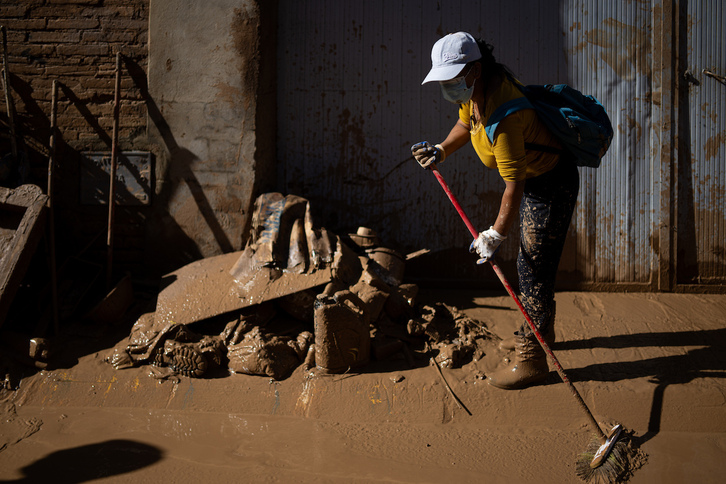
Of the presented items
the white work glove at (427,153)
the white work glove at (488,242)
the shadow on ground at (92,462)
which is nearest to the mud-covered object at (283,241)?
the white work glove at (427,153)

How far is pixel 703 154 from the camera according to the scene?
4.65 metres

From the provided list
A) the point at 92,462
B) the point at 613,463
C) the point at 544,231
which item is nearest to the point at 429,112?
the point at 544,231

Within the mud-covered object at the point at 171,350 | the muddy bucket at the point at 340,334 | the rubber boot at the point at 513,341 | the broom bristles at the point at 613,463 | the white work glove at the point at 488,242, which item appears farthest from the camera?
the mud-covered object at the point at 171,350

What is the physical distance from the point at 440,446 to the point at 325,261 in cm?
158

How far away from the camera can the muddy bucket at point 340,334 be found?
3533mm

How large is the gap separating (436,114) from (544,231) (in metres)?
1.85

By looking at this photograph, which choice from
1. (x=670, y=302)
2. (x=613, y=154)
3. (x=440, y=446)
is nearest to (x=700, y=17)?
(x=613, y=154)

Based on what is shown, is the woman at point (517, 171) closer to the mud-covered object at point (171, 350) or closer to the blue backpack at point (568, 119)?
the blue backpack at point (568, 119)

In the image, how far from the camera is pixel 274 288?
3.97m

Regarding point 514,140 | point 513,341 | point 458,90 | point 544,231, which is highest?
point 458,90

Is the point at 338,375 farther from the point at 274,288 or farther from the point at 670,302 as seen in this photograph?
the point at 670,302

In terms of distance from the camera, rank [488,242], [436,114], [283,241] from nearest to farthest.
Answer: [488,242]
[283,241]
[436,114]

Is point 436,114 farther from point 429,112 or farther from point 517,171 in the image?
point 517,171

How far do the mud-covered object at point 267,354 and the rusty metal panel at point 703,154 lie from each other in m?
3.34
